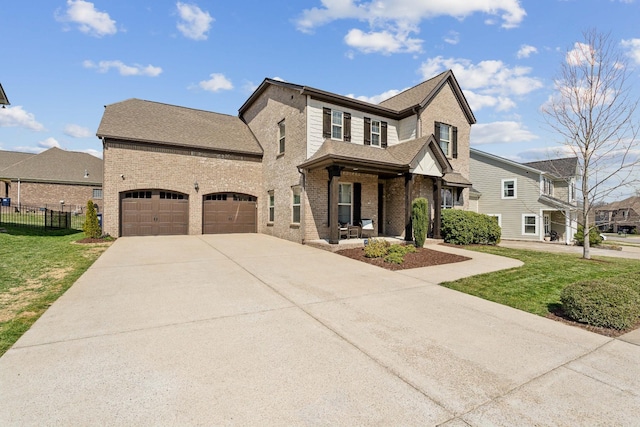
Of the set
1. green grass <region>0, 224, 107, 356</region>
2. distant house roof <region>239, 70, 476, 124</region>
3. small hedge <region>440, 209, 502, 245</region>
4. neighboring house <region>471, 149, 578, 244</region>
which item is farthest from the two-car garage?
neighboring house <region>471, 149, 578, 244</region>

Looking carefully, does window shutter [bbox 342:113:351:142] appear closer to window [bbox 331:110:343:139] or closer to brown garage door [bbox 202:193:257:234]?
window [bbox 331:110:343:139]

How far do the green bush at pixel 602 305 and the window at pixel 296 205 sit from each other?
10327mm

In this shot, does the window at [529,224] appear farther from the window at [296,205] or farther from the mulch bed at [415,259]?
the window at [296,205]

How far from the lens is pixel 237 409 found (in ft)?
8.61

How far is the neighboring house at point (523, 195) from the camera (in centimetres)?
2295

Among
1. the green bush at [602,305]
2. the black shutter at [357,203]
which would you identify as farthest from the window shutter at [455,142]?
the green bush at [602,305]

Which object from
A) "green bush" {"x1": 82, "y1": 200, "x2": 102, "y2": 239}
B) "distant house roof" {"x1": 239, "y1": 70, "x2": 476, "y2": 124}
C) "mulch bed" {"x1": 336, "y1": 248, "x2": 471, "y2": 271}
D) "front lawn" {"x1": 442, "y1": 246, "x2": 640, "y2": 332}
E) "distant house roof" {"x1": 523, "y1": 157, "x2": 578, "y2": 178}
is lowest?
"front lawn" {"x1": 442, "y1": 246, "x2": 640, "y2": 332}

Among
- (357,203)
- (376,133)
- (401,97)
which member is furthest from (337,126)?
(401,97)

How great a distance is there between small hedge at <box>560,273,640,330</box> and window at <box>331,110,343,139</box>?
35.1 ft

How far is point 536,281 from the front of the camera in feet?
25.3

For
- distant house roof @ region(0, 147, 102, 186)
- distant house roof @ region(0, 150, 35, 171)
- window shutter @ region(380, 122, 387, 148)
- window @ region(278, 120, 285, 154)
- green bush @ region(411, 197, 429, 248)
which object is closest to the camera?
green bush @ region(411, 197, 429, 248)

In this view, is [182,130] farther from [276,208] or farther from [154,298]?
[154,298]

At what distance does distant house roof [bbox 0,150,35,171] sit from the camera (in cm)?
3219

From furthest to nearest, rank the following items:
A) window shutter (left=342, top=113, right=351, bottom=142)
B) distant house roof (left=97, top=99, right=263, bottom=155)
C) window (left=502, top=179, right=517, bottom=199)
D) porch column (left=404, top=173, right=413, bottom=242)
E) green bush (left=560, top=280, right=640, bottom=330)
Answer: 1. window (left=502, top=179, right=517, bottom=199)
2. distant house roof (left=97, top=99, right=263, bottom=155)
3. window shutter (left=342, top=113, right=351, bottom=142)
4. porch column (left=404, top=173, right=413, bottom=242)
5. green bush (left=560, top=280, right=640, bottom=330)
